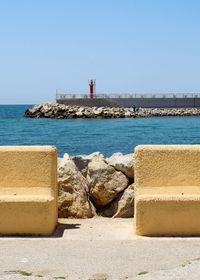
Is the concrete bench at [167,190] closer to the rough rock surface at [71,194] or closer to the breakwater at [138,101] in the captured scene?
the rough rock surface at [71,194]

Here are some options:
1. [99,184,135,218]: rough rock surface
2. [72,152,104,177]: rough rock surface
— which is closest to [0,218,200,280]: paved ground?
[99,184,135,218]: rough rock surface

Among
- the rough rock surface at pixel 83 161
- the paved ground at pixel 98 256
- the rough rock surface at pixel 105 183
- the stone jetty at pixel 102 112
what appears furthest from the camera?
the stone jetty at pixel 102 112

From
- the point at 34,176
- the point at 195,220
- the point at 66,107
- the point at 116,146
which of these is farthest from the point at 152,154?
Result: the point at 66,107

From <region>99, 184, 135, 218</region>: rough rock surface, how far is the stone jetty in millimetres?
54975

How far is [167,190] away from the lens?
7680mm

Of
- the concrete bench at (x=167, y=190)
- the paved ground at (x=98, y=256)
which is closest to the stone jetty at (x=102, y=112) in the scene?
the concrete bench at (x=167, y=190)

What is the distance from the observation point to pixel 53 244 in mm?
6910

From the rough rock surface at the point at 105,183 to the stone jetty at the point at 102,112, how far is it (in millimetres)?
54846

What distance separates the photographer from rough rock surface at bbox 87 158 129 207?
29.6 ft

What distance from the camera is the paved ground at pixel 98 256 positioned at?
5691 millimetres

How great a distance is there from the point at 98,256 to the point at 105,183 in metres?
2.70

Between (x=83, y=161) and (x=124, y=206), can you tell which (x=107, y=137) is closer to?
(x=83, y=161)

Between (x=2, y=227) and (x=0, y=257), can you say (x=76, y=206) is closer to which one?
(x=2, y=227)

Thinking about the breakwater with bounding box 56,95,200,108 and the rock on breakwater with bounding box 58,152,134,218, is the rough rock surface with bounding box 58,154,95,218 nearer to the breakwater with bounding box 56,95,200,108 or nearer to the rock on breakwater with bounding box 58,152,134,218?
the rock on breakwater with bounding box 58,152,134,218
